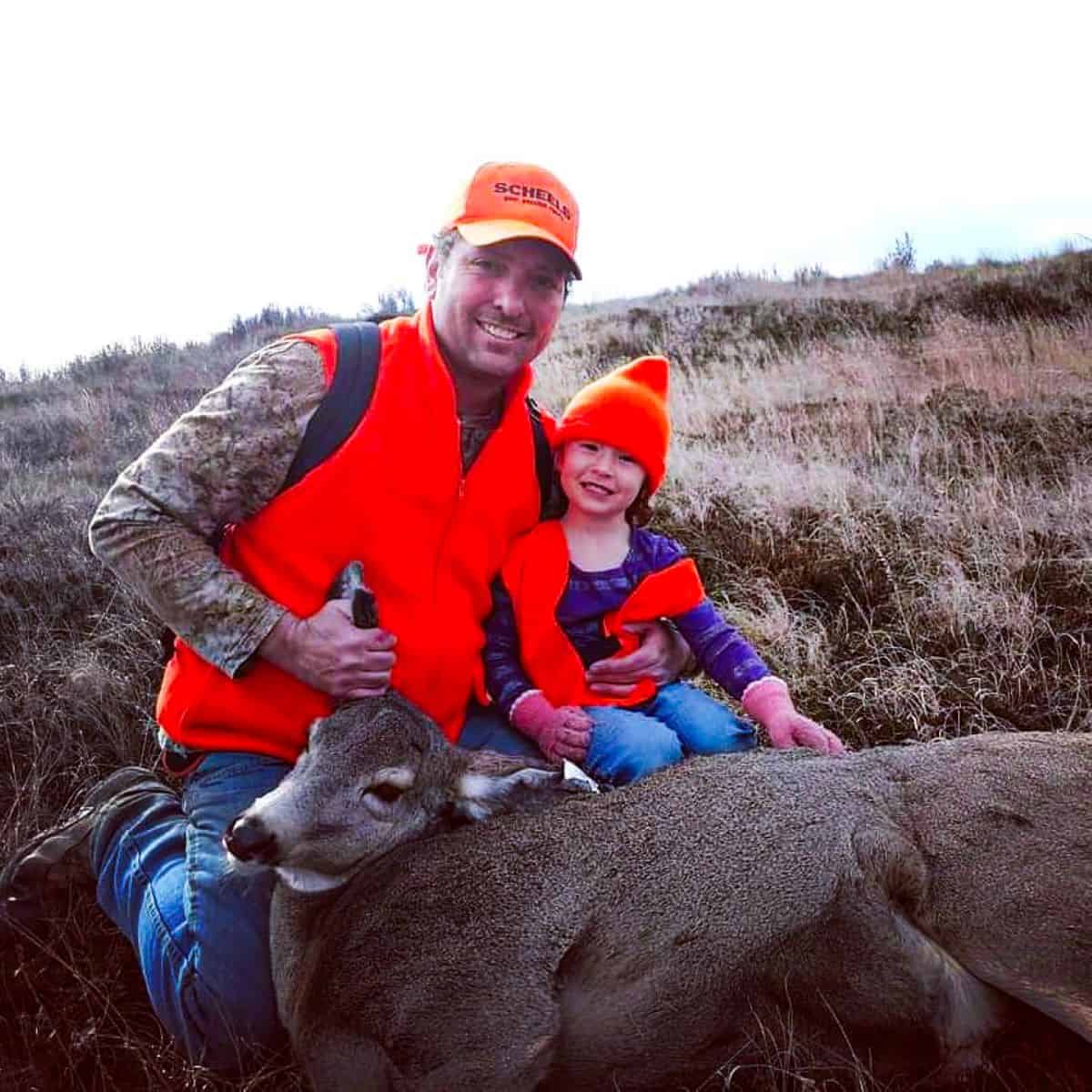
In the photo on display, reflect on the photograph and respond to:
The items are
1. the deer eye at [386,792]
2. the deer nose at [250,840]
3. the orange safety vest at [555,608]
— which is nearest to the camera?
the deer nose at [250,840]

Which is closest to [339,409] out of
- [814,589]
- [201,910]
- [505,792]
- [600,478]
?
[600,478]

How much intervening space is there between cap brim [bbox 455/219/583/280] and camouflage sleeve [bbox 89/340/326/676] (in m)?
0.72

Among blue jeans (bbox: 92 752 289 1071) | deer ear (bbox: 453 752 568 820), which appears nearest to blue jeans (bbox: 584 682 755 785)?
deer ear (bbox: 453 752 568 820)

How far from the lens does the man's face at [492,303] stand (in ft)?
12.9

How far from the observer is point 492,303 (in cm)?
394

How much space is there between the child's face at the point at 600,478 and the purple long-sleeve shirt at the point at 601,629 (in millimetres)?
250

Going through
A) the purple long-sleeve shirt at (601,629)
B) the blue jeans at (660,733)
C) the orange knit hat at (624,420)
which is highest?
the orange knit hat at (624,420)

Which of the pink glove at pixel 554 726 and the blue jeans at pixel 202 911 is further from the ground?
the pink glove at pixel 554 726

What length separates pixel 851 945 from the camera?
2830mm

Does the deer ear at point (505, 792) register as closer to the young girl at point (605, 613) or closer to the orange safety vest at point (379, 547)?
the orange safety vest at point (379, 547)

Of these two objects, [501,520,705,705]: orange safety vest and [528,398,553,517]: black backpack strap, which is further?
[528,398,553,517]: black backpack strap

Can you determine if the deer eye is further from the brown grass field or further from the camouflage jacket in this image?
the brown grass field

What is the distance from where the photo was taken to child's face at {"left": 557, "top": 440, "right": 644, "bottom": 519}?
4.32 meters

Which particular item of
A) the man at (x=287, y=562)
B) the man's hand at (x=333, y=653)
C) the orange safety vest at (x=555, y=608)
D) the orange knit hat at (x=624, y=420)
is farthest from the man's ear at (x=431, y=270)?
the man's hand at (x=333, y=653)
